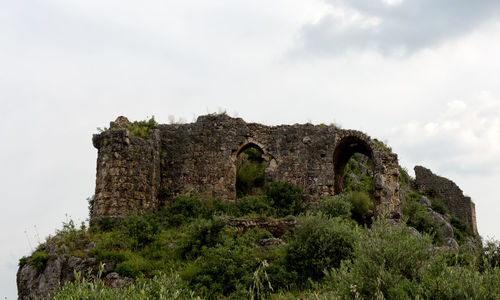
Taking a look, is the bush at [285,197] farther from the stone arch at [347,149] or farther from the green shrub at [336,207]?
the stone arch at [347,149]

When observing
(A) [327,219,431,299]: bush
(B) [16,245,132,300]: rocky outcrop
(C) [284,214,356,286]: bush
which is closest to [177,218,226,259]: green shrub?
(B) [16,245,132,300]: rocky outcrop

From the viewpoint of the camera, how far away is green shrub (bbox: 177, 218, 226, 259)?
651 inches

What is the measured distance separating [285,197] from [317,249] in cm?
700

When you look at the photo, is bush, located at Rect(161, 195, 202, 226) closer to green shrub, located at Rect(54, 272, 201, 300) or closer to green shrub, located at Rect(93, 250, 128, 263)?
green shrub, located at Rect(93, 250, 128, 263)

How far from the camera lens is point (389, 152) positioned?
23.6 m

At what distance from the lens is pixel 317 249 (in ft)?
49.0

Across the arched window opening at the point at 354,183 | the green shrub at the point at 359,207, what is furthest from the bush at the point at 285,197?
the green shrub at the point at 359,207

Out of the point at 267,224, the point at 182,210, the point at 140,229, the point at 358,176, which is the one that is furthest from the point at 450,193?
the point at 140,229

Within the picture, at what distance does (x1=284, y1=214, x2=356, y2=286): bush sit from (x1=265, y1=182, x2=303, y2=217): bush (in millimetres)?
5666

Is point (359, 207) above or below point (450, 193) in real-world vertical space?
below

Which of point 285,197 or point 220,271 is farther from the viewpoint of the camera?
point 285,197

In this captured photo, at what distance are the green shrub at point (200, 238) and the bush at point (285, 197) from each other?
4778 mm

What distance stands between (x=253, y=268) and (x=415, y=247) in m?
5.51

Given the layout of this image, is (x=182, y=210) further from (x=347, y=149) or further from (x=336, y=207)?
(x=347, y=149)
